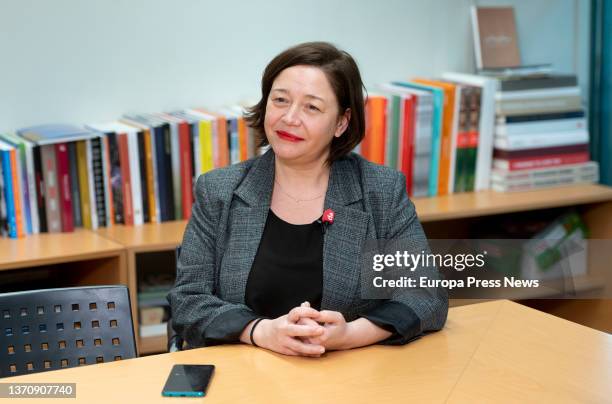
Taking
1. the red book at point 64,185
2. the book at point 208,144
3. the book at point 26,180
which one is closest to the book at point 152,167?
the book at point 208,144

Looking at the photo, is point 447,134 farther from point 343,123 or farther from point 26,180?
point 26,180

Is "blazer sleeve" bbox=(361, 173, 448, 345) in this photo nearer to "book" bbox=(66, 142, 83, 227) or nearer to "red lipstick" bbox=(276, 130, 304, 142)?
"red lipstick" bbox=(276, 130, 304, 142)

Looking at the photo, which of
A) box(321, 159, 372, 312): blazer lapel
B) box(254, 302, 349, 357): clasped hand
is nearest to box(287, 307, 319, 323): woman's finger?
box(254, 302, 349, 357): clasped hand

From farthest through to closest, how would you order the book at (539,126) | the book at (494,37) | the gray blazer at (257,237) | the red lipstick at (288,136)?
the book at (494,37), the book at (539,126), the red lipstick at (288,136), the gray blazer at (257,237)

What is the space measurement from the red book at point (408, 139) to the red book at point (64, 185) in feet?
4.01

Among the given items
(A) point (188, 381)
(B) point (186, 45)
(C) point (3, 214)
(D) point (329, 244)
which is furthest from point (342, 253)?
(B) point (186, 45)

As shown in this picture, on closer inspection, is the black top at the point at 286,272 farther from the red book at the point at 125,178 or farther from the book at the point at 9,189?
the book at the point at 9,189

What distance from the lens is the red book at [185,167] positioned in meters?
3.01

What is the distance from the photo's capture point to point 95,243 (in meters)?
2.79

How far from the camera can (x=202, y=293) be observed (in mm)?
2096

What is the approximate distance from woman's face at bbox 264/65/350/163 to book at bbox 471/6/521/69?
1.61 metres

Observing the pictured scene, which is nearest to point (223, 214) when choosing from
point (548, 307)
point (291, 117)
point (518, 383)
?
point (291, 117)

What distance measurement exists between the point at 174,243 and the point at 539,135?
61.3 inches

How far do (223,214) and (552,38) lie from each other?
7.26ft
